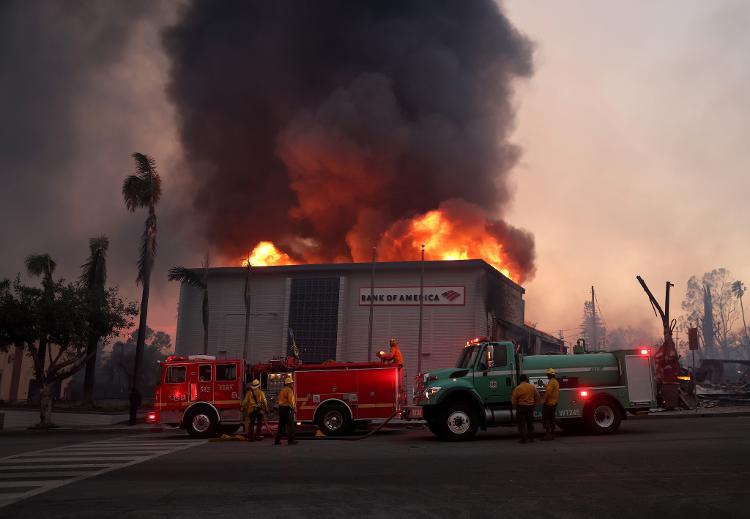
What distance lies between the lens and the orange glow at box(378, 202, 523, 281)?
159ft

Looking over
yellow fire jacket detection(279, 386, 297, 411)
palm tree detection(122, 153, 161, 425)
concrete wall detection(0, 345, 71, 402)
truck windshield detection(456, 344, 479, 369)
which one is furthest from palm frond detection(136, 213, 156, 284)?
concrete wall detection(0, 345, 71, 402)

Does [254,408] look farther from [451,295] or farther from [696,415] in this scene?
[451,295]

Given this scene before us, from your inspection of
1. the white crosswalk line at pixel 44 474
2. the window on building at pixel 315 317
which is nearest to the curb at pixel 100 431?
the white crosswalk line at pixel 44 474

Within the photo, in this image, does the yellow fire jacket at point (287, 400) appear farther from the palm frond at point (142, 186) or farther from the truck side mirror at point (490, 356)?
the palm frond at point (142, 186)

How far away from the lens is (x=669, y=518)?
284 inches

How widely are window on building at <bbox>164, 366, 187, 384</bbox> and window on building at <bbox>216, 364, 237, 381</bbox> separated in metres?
1.11

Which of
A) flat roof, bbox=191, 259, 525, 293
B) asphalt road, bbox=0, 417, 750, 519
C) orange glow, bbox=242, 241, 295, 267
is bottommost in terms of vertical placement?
asphalt road, bbox=0, 417, 750, 519

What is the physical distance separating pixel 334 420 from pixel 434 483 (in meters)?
9.47

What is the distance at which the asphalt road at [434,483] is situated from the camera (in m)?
7.81

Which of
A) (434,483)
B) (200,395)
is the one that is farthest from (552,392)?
(200,395)

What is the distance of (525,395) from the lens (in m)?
14.9

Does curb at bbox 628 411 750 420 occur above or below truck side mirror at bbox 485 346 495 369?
below

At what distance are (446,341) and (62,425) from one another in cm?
2379

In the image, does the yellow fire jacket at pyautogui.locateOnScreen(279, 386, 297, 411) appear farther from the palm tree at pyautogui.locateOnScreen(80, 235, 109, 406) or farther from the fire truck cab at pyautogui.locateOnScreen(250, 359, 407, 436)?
the palm tree at pyautogui.locateOnScreen(80, 235, 109, 406)
